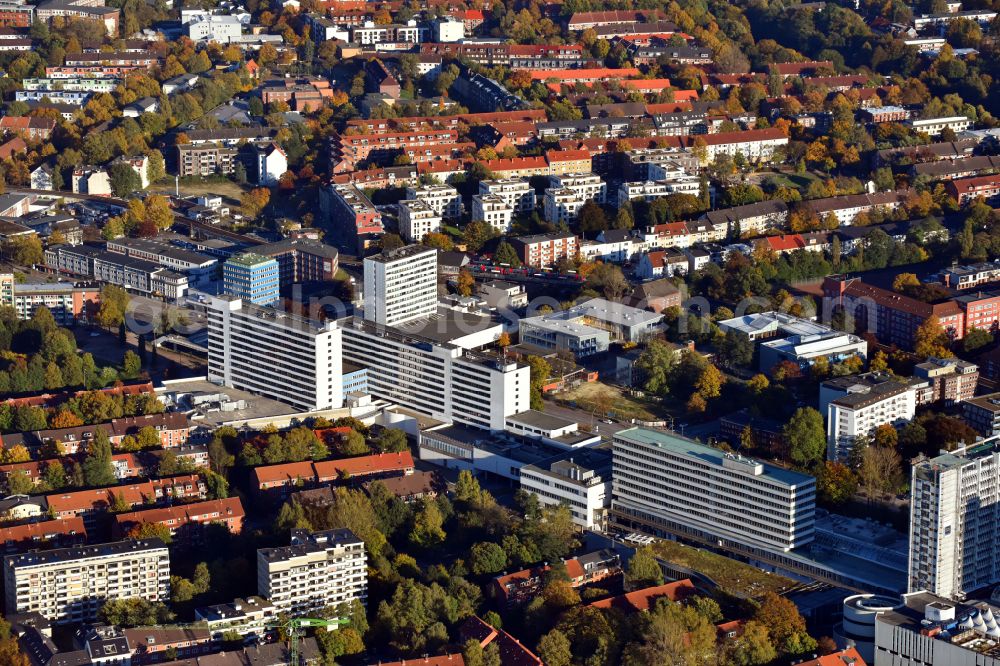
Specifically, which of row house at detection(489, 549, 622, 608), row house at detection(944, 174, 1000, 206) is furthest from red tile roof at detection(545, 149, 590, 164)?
row house at detection(489, 549, 622, 608)

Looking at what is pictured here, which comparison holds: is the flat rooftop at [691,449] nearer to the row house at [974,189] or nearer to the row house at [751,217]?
the row house at [751,217]

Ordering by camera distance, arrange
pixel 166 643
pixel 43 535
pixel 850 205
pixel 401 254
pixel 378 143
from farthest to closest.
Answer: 1. pixel 378 143
2. pixel 850 205
3. pixel 401 254
4. pixel 43 535
5. pixel 166 643

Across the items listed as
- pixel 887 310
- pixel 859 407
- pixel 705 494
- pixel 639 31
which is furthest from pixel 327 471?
pixel 639 31

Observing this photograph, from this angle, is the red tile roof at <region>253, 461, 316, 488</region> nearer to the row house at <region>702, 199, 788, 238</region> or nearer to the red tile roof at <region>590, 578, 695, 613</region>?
the red tile roof at <region>590, 578, 695, 613</region>

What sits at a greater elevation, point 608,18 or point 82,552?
point 608,18

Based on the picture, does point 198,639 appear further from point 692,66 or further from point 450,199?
point 692,66

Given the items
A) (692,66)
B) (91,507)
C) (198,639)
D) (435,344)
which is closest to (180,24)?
(692,66)

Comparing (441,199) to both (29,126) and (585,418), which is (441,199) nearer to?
(29,126)
